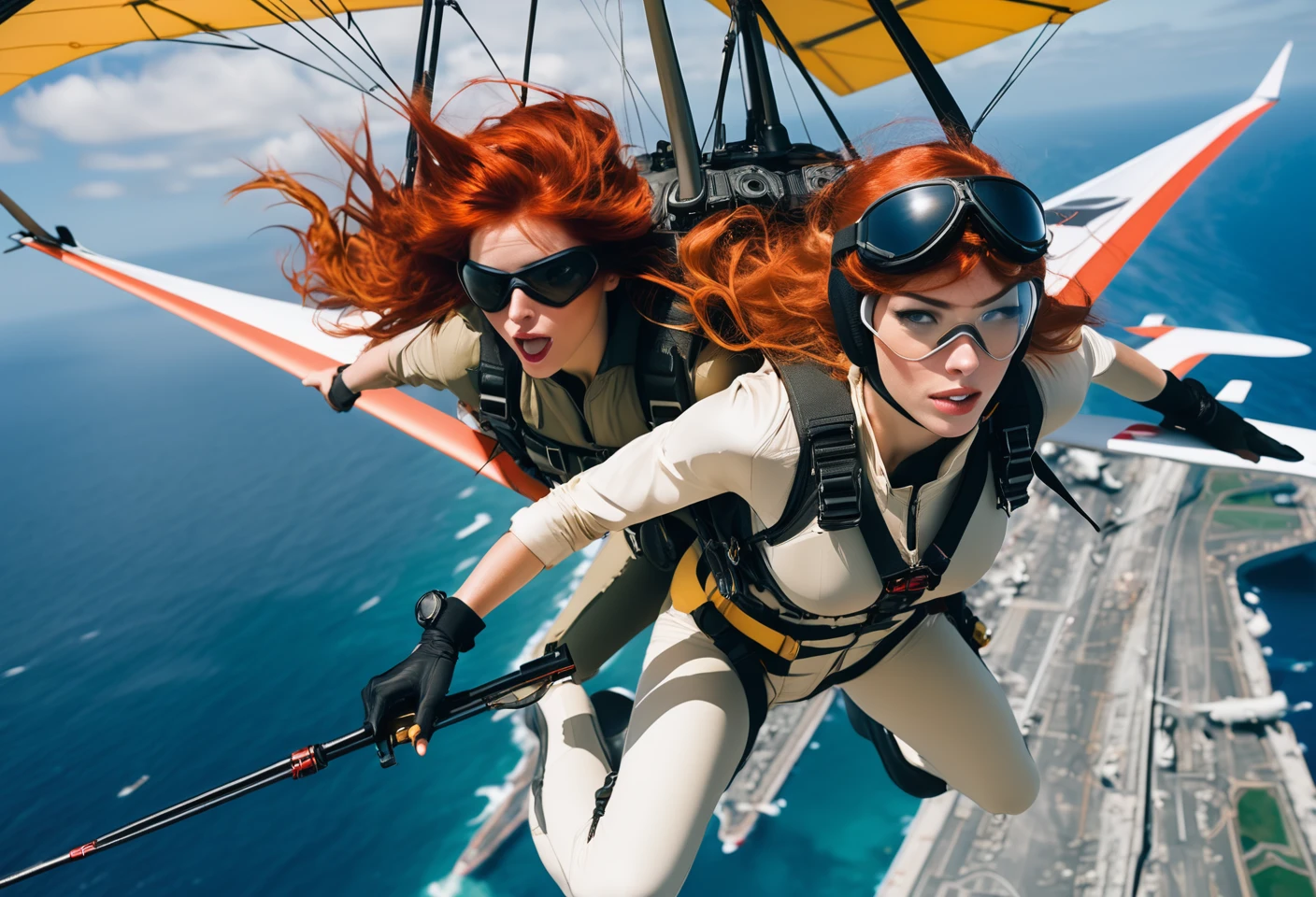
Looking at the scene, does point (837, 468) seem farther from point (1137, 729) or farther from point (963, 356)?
point (1137, 729)

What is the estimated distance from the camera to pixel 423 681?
183cm

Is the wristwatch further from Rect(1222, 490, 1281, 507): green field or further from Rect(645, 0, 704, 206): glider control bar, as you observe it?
Rect(1222, 490, 1281, 507): green field

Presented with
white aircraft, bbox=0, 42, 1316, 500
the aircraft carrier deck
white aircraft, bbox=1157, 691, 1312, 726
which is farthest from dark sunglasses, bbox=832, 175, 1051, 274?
white aircraft, bbox=1157, 691, 1312, 726

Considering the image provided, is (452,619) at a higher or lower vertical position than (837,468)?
lower

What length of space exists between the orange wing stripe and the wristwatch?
2485 millimetres

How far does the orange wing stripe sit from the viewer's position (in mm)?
4732

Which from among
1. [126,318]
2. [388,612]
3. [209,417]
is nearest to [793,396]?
[388,612]

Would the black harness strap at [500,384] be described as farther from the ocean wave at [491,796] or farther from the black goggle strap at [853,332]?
the ocean wave at [491,796]

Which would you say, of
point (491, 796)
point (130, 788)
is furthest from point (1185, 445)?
point (130, 788)

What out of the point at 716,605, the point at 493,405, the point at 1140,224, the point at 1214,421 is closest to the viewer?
the point at 716,605

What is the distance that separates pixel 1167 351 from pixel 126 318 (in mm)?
170120

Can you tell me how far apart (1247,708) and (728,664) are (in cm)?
2255

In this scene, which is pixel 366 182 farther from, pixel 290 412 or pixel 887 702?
pixel 290 412

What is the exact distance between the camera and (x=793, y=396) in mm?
1712
